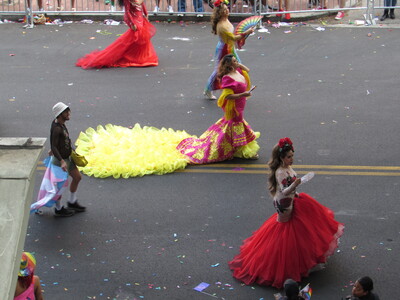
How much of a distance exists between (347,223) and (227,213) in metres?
1.45

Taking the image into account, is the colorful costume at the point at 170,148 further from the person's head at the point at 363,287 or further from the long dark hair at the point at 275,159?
the person's head at the point at 363,287

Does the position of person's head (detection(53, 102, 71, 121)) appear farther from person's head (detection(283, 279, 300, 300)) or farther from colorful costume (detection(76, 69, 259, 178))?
person's head (detection(283, 279, 300, 300))

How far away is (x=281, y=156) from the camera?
22.7ft

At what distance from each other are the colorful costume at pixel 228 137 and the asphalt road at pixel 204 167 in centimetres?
20

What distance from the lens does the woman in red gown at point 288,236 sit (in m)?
6.92

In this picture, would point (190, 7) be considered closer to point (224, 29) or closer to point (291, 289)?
point (224, 29)

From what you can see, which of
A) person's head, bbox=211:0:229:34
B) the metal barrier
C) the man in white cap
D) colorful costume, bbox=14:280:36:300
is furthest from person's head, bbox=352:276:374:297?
the metal barrier

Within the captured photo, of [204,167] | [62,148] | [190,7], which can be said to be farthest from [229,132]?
[190,7]

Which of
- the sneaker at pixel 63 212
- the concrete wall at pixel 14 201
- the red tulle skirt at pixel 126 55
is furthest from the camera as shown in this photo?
the red tulle skirt at pixel 126 55

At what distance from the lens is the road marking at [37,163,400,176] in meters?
9.75

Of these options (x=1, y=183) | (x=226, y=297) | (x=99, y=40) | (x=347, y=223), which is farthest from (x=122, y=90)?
(x=1, y=183)

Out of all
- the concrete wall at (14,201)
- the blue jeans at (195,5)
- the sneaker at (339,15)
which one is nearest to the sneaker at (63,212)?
the concrete wall at (14,201)

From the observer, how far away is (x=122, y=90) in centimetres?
1383

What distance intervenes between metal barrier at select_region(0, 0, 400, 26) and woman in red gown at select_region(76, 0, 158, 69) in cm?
402
